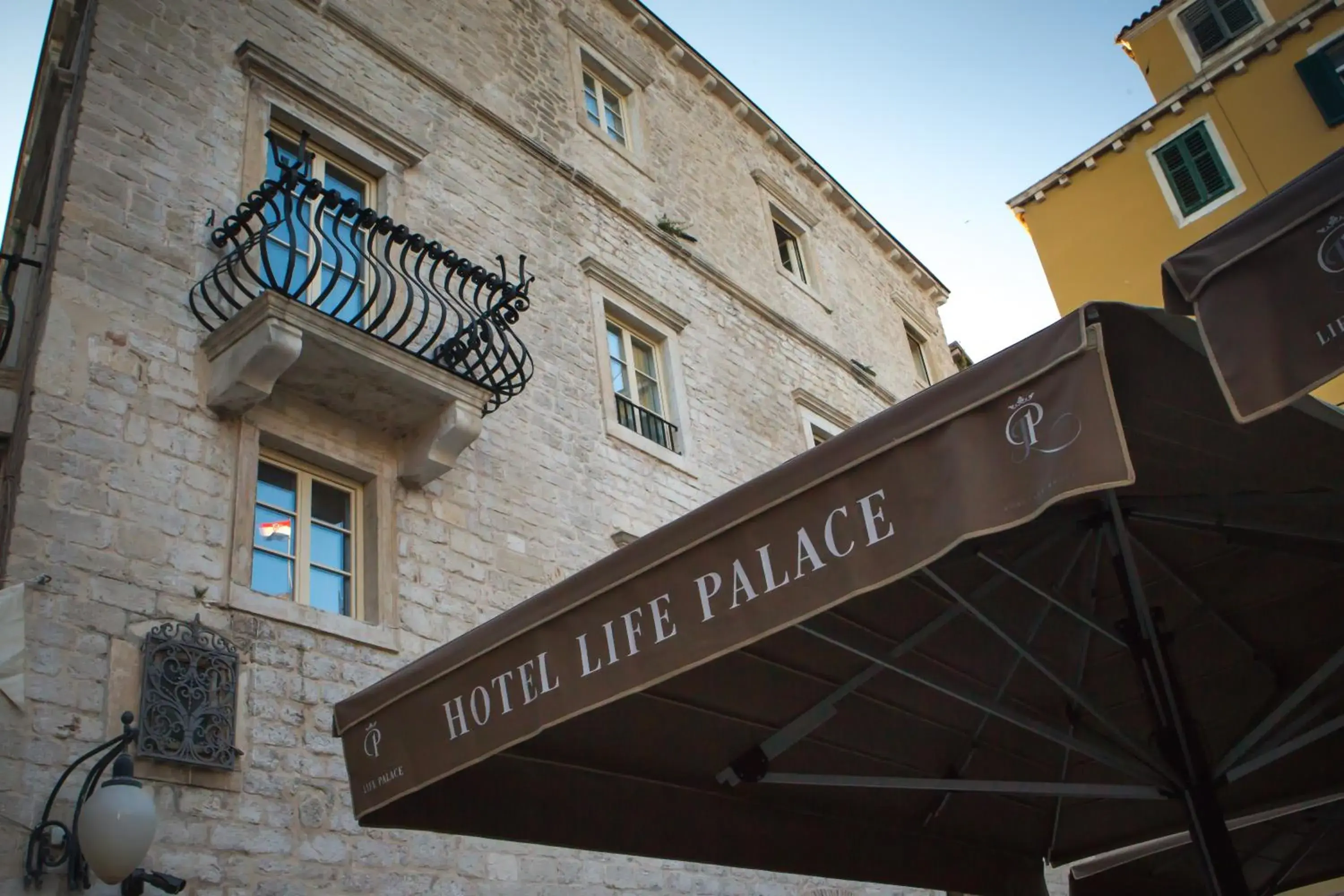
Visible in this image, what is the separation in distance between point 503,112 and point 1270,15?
12.2 m

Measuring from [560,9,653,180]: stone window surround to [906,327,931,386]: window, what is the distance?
664 cm

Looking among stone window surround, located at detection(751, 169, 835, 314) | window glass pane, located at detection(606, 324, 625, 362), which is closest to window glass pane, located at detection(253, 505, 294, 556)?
window glass pane, located at detection(606, 324, 625, 362)

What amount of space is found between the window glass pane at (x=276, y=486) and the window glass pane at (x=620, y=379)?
3964mm

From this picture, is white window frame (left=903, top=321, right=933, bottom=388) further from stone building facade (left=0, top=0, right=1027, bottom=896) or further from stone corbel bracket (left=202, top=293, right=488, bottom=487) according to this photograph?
stone corbel bracket (left=202, top=293, right=488, bottom=487)

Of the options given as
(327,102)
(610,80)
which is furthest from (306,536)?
(610,80)

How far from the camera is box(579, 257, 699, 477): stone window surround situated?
10102 millimetres

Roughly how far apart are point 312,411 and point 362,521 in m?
0.79

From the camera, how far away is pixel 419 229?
29.5 ft

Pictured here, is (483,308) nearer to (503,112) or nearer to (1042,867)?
(503,112)

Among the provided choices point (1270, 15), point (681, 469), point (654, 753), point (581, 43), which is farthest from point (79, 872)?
point (1270, 15)

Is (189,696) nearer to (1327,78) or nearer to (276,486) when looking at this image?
(276,486)

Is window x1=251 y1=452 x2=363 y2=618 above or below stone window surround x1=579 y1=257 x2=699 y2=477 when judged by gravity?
below

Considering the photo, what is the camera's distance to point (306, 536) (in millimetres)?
6980

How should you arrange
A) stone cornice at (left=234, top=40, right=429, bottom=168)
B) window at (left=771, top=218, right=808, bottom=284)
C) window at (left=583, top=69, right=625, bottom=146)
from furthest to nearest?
window at (left=771, top=218, right=808, bottom=284) < window at (left=583, top=69, right=625, bottom=146) < stone cornice at (left=234, top=40, right=429, bottom=168)
